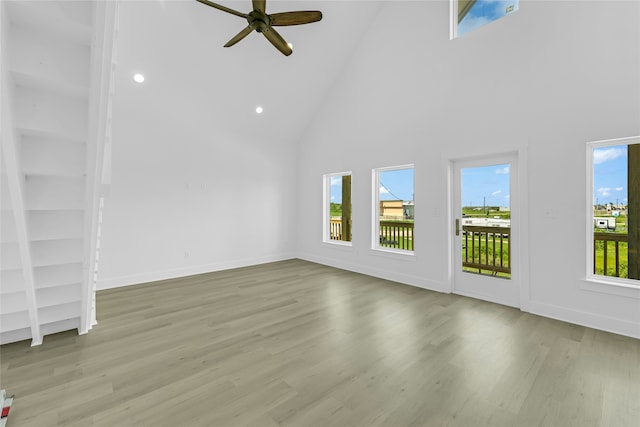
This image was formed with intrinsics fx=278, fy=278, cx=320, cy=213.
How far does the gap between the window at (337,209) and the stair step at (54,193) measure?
4.69 m

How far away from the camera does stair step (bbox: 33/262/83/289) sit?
2.53 meters

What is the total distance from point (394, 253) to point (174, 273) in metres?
3.98

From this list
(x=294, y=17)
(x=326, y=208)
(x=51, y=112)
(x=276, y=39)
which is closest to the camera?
(x=51, y=112)

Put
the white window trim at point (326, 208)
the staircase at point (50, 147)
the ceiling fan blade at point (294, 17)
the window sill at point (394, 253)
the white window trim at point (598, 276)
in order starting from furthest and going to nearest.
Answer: the white window trim at point (326, 208), the window sill at point (394, 253), the ceiling fan blade at point (294, 17), the white window trim at point (598, 276), the staircase at point (50, 147)

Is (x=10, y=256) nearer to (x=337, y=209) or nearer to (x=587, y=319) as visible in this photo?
(x=337, y=209)

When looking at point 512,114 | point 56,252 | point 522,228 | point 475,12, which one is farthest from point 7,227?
point 475,12

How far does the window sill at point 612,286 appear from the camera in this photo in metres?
2.73

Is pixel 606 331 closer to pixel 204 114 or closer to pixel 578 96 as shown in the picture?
pixel 578 96

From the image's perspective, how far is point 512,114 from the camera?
3477 mm

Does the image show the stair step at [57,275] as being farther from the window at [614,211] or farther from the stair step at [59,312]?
the window at [614,211]

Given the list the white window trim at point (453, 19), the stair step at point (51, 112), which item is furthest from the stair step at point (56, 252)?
the white window trim at point (453, 19)

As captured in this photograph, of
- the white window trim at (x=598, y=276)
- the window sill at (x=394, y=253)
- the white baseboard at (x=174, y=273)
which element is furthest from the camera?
the window sill at (x=394, y=253)

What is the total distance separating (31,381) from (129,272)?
2.70 metres

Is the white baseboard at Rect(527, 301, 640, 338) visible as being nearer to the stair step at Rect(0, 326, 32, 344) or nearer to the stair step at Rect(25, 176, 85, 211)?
the stair step at Rect(25, 176, 85, 211)
